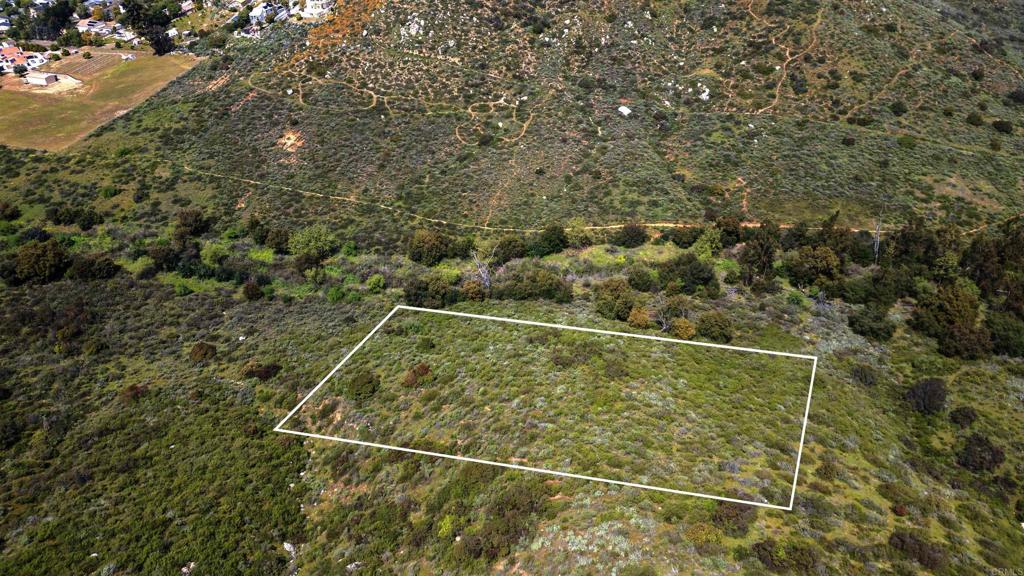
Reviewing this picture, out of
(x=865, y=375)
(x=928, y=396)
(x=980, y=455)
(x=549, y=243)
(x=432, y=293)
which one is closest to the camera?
(x=980, y=455)

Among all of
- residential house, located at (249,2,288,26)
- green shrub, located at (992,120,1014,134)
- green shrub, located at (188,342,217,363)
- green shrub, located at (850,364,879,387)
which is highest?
residential house, located at (249,2,288,26)

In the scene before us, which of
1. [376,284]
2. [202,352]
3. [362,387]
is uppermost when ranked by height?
[376,284]

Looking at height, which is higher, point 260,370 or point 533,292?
point 533,292

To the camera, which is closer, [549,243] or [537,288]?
[537,288]

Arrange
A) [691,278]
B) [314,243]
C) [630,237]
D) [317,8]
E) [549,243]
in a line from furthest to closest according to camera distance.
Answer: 1. [317,8]
2. [314,243]
3. [630,237]
4. [549,243]
5. [691,278]

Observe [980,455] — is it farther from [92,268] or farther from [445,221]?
[92,268]

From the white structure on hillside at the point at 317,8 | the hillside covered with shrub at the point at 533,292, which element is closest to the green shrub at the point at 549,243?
the hillside covered with shrub at the point at 533,292

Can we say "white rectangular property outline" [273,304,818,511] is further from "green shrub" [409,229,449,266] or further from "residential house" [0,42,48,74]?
"residential house" [0,42,48,74]

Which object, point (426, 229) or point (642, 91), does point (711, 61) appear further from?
point (426, 229)

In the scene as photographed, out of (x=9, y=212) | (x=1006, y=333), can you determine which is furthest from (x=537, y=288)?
(x=9, y=212)

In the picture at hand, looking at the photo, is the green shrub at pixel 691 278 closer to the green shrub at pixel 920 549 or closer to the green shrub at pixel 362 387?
the green shrub at pixel 920 549

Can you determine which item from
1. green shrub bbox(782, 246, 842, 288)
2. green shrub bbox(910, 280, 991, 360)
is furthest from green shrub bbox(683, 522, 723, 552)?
green shrub bbox(782, 246, 842, 288)
